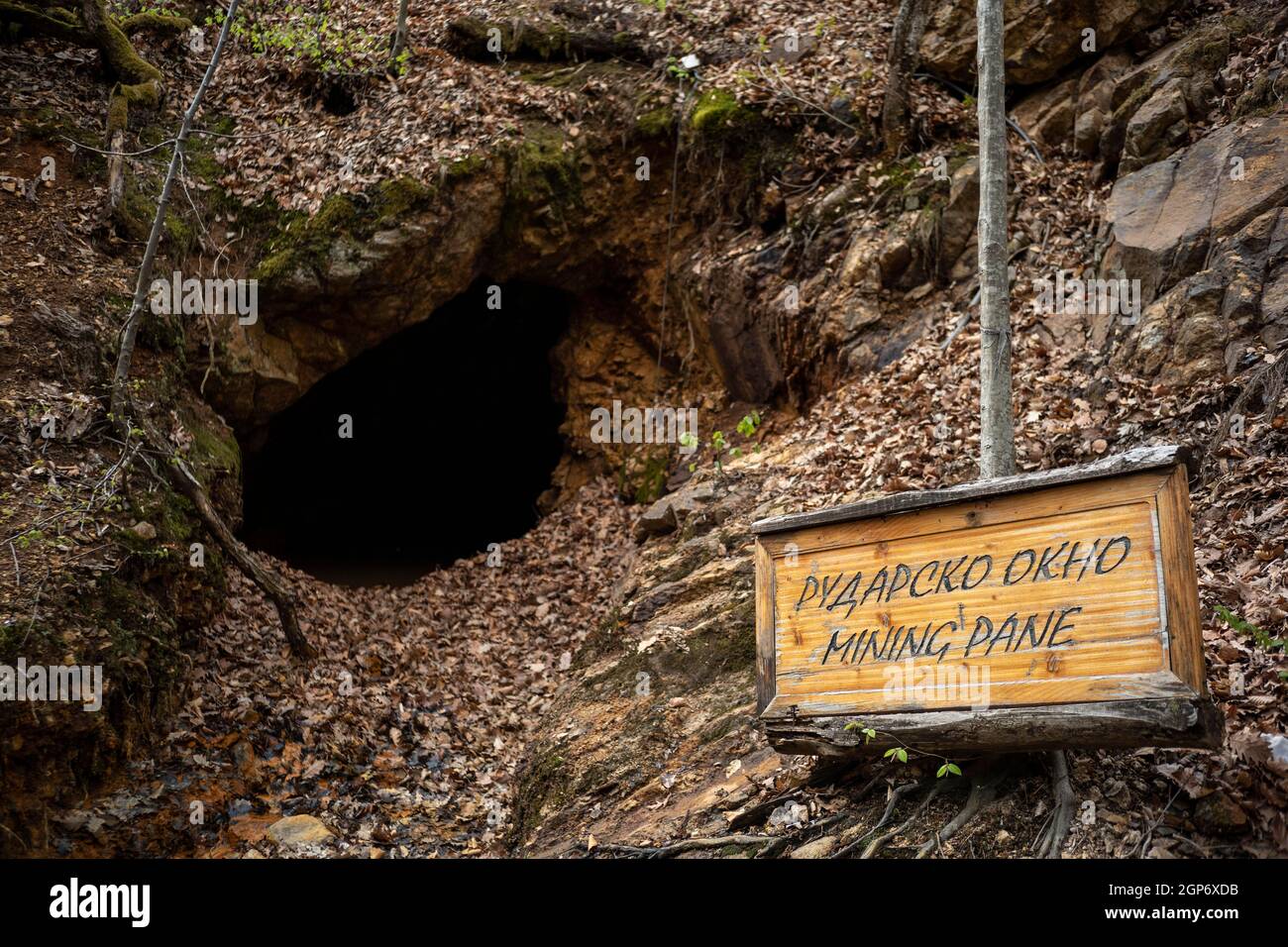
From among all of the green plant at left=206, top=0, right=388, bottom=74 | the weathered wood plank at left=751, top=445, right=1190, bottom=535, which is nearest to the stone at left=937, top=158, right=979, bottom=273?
the weathered wood plank at left=751, top=445, right=1190, bottom=535

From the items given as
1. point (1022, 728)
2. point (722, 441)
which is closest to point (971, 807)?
point (1022, 728)

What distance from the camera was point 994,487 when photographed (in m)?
4.08

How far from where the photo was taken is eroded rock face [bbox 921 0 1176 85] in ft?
29.6

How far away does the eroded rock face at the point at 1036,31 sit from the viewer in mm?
9031

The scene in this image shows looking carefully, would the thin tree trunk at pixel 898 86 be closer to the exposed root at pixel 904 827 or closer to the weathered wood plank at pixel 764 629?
the weathered wood plank at pixel 764 629

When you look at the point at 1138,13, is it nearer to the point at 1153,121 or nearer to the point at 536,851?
the point at 1153,121

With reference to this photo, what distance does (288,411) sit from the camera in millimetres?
13227

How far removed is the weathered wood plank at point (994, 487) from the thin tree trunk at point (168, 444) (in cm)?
510

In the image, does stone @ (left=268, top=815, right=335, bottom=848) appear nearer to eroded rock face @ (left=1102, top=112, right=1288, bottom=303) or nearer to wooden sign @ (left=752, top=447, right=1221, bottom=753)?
wooden sign @ (left=752, top=447, right=1221, bottom=753)

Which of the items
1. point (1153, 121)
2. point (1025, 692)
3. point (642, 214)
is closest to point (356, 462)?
point (642, 214)

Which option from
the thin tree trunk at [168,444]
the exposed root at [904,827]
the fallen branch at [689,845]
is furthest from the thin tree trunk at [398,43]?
the exposed root at [904,827]

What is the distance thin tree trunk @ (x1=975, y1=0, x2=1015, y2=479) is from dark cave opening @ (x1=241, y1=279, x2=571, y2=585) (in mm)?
7757

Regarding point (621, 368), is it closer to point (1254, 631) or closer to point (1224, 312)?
point (1224, 312)

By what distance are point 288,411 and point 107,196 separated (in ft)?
Result: 15.4
